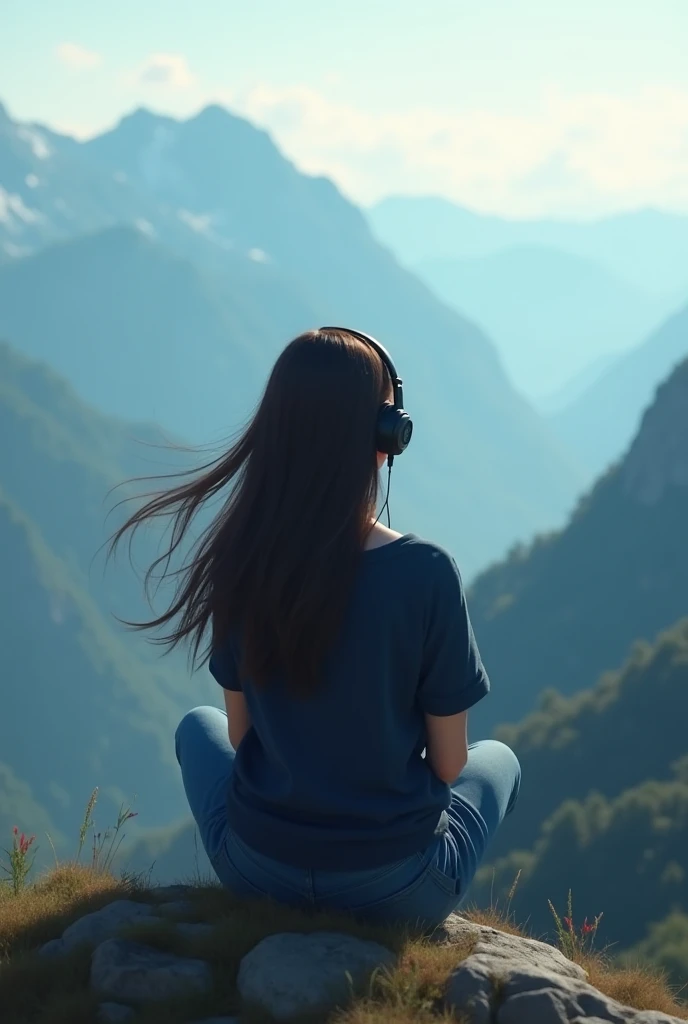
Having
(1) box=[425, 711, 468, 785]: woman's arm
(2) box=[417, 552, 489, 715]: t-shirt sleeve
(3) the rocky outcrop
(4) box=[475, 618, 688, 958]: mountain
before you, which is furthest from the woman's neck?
(4) box=[475, 618, 688, 958]: mountain

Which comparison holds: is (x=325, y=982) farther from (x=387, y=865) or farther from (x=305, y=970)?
(x=387, y=865)

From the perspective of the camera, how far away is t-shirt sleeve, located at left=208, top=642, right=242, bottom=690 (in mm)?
3623

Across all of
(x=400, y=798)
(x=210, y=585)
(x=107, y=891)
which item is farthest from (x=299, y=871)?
(x=107, y=891)

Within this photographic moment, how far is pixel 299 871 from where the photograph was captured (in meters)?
3.59

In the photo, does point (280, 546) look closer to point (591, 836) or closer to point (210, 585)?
point (210, 585)

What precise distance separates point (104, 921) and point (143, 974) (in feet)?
1.93

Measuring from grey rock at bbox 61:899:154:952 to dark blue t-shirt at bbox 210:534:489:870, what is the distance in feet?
2.59

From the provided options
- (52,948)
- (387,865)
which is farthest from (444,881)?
(52,948)

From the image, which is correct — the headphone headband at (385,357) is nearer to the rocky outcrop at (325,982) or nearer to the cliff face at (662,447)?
the rocky outcrop at (325,982)

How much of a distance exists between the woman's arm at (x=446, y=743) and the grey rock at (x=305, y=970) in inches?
22.9

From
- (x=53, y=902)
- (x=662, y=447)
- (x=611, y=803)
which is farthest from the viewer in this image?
(x=662, y=447)

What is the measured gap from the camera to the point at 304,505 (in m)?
3.27

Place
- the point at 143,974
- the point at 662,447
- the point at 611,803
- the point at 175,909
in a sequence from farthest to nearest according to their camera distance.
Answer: the point at 662,447
the point at 611,803
the point at 175,909
the point at 143,974

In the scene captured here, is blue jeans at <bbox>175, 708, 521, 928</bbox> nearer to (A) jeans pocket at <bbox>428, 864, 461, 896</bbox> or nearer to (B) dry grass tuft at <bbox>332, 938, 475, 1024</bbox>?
(A) jeans pocket at <bbox>428, 864, 461, 896</bbox>
